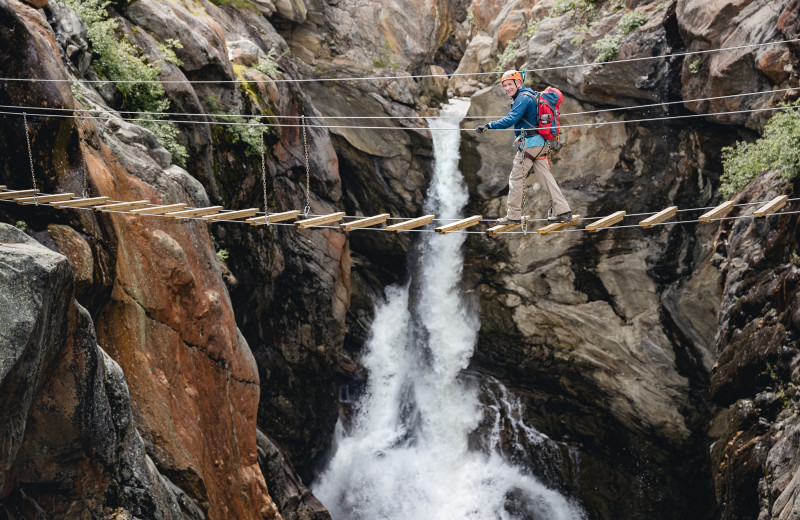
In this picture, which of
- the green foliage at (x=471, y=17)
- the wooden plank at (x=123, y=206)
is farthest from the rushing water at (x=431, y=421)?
the wooden plank at (x=123, y=206)

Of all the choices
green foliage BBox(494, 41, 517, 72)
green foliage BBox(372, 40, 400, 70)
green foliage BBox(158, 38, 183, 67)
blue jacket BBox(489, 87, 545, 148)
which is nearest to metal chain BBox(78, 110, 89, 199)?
green foliage BBox(158, 38, 183, 67)

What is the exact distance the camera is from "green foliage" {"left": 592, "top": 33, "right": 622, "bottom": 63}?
17.6 meters

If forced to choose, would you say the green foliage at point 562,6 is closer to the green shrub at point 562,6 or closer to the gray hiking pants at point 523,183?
the green shrub at point 562,6

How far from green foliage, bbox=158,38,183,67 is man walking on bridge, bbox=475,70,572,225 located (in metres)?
7.67

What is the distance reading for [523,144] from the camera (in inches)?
384

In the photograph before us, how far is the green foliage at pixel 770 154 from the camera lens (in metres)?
11.6

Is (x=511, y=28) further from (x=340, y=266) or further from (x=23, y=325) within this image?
(x=23, y=325)

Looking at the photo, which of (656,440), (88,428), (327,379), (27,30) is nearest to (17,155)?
(27,30)

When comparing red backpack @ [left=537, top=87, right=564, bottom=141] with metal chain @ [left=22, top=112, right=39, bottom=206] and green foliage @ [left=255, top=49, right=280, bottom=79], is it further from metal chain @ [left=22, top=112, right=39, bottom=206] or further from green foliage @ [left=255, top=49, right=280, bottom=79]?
green foliage @ [left=255, top=49, right=280, bottom=79]

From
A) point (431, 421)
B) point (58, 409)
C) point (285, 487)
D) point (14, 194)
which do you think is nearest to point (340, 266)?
point (431, 421)

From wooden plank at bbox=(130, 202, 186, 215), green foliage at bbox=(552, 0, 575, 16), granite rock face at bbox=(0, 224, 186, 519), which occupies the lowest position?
granite rock face at bbox=(0, 224, 186, 519)

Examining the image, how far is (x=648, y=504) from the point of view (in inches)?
739

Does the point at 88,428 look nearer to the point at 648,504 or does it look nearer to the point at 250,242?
the point at 250,242

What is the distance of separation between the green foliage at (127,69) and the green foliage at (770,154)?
38.1 ft
